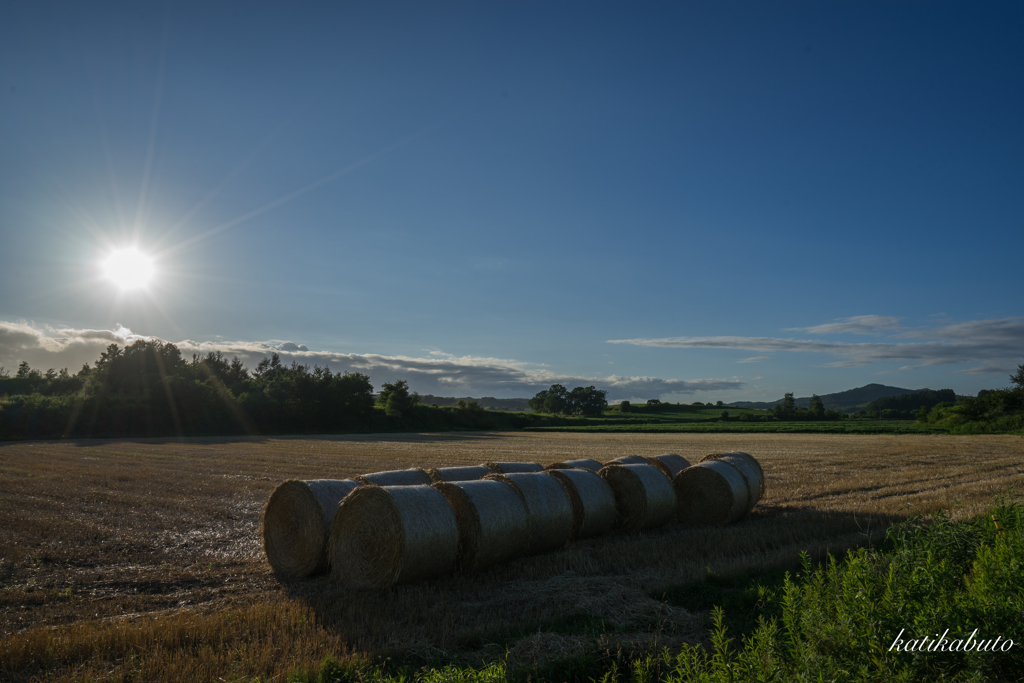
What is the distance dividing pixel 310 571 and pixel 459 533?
2.09 m

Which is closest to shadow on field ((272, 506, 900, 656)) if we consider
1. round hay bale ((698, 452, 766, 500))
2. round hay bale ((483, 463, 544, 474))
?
round hay bale ((483, 463, 544, 474))

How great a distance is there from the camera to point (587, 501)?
370 inches

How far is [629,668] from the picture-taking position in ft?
14.8

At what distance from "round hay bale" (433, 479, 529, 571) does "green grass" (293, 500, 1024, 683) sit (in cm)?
282

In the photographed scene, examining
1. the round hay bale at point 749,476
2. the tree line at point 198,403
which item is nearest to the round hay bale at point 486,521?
the round hay bale at point 749,476

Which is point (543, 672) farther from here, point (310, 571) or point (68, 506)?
point (68, 506)

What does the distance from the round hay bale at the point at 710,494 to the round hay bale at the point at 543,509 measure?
311cm

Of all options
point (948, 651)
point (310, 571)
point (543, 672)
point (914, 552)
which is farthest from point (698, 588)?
point (310, 571)

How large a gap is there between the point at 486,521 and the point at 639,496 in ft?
11.6

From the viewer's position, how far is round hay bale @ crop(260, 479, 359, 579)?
26.0ft

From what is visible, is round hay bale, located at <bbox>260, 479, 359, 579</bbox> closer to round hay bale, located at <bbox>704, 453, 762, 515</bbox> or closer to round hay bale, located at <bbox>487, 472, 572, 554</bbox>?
round hay bale, located at <bbox>487, 472, 572, 554</bbox>

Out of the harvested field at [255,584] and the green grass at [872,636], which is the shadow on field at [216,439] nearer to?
the harvested field at [255,584]

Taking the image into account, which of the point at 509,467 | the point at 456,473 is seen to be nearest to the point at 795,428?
the point at 509,467

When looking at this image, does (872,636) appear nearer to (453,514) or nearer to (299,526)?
(453,514)
